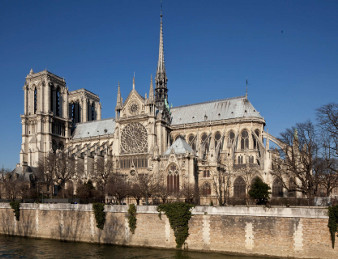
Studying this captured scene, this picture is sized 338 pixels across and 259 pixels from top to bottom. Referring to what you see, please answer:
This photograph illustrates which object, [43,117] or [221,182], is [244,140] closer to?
[221,182]

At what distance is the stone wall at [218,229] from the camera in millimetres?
25828

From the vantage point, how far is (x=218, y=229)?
2902 cm

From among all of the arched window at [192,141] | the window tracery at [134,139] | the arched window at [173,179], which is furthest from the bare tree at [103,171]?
the arched window at [192,141]

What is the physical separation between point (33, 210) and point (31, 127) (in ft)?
136

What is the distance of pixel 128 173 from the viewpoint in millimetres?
60156

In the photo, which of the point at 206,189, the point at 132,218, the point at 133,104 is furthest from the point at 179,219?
the point at 133,104

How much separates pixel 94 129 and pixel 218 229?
54049 millimetres

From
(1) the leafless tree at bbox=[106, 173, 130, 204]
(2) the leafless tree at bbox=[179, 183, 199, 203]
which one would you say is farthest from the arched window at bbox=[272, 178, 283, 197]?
(1) the leafless tree at bbox=[106, 173, 130, 204]

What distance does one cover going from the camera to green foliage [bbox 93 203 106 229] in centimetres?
3428

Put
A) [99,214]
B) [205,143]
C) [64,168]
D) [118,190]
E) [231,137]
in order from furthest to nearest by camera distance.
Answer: [231,137]
[205,143]
[64,168]
[118,190]
[99,214]

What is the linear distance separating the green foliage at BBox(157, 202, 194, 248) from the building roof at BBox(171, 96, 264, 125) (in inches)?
1297

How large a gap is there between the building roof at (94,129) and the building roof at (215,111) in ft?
49.1

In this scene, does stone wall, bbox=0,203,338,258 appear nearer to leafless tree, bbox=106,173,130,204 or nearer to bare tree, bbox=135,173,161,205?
leafless tree, bbox=106,173,130,204

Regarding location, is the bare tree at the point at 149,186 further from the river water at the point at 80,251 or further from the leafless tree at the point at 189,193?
the river water at the point at 80,251
